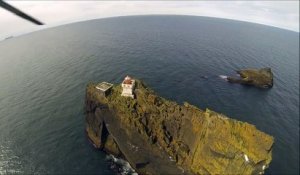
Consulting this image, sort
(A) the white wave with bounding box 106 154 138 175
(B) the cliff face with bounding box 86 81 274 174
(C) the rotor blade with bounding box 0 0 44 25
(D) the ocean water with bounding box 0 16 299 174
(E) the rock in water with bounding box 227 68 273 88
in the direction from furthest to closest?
(E) the rock in water with bounding box 227 68 273 88 < (D) the ocean water with bounding box 0 16 299 174 < (A) the white wave with bounding box 106 154 138 175 < (B) the cliff face with bounding box 86 81 274 174 < (C) the rotor blade with bounding box 0 0 44 25

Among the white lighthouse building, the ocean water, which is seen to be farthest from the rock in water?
the white lighthouse building

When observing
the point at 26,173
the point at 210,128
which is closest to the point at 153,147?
the point at 210,128

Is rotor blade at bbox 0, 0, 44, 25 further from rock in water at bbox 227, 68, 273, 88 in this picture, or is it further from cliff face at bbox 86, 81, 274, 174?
rock in water at bbox 227, 68, 273, 88

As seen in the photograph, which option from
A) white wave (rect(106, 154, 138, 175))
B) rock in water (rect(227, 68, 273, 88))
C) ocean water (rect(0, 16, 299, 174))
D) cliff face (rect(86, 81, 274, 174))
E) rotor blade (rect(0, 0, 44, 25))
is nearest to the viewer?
rotor blade (rect(0, 0, 44, 25))

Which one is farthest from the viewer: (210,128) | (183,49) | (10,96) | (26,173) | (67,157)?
(183,49)

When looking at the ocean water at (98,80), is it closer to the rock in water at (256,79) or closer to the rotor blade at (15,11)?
the rock in water at (256,79)

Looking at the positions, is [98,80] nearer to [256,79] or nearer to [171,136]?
[171,136]

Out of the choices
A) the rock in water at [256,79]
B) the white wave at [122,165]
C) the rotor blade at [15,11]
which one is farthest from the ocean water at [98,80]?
the rotor blade at [15,11]

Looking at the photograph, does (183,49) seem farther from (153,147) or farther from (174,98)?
(153,147)
